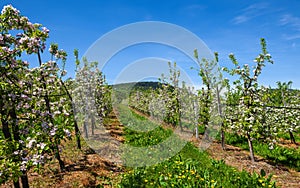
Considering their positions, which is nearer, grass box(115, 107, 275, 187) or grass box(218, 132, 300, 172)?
grass box(115, 107, 275, 187)

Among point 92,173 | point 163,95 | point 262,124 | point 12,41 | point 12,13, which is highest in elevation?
point 12,13

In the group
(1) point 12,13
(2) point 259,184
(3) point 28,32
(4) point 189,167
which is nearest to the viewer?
(1) point 12,13

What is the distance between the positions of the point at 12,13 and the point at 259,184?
632 centimetres

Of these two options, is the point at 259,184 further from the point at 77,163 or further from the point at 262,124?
the point at 77,163

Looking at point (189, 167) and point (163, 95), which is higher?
point (163, 95)

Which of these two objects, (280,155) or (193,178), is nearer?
(193,178)

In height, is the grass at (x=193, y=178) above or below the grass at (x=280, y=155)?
above

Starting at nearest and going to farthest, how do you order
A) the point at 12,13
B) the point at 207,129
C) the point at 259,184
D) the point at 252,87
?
the point at 12,13 → the point at 259,184 → the point at 252,87 → the point at 207,129

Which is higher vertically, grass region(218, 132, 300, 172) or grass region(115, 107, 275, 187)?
grass region(115, 107, 275, 187)

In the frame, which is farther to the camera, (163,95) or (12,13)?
(163,95)

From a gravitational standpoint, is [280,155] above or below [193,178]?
below

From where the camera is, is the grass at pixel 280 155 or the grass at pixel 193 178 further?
the grass at pixel 280 155

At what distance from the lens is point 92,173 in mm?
9594

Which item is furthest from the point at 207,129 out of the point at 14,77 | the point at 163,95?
the point at 14,77
